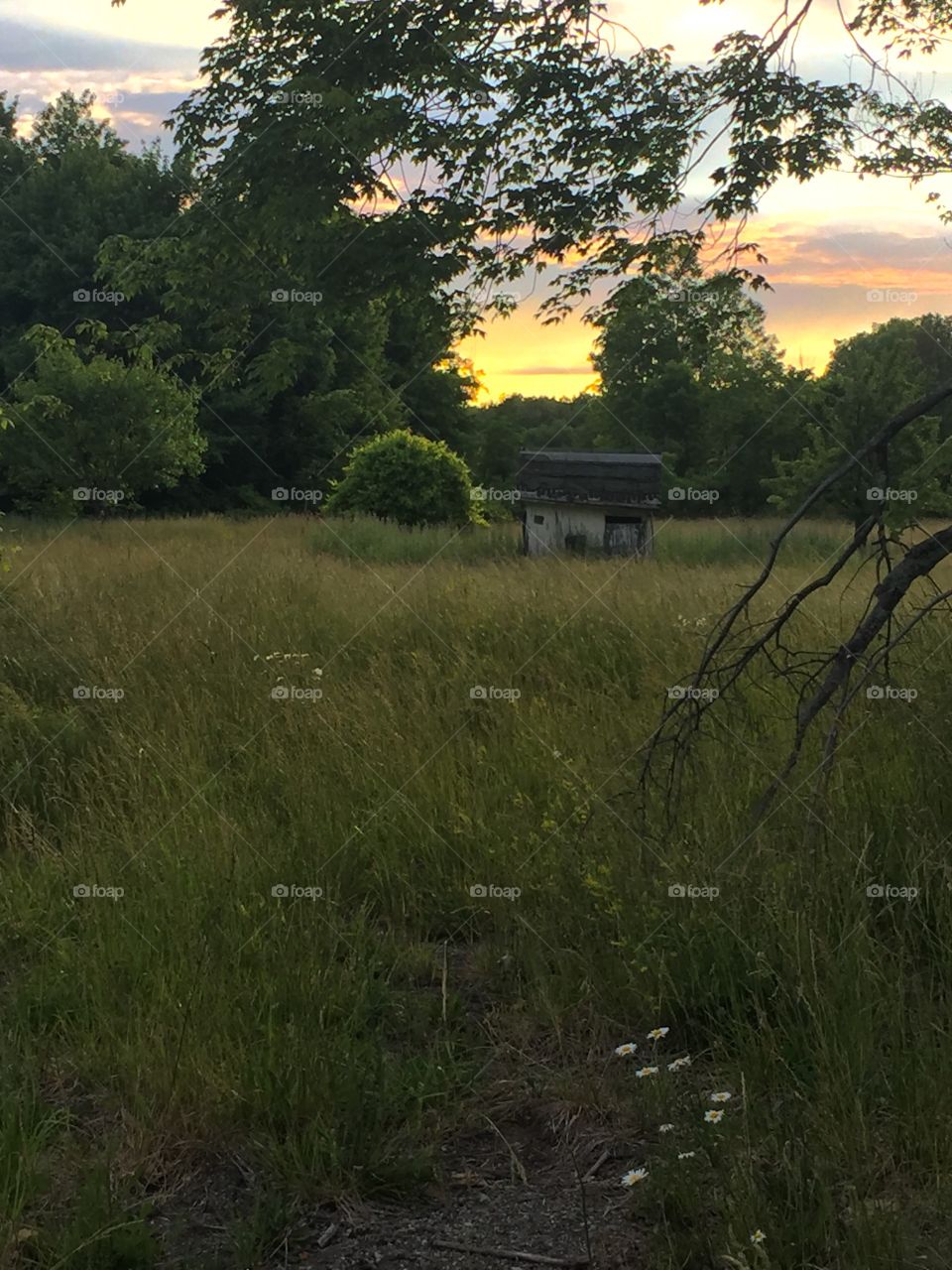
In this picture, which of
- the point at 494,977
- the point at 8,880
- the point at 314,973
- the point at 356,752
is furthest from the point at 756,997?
the point at 8,880

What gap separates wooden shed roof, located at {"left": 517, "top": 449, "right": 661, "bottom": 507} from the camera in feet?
55.5

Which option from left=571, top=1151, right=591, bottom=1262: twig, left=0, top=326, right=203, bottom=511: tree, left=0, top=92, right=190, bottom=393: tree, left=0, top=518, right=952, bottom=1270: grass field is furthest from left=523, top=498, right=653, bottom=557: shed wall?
left=0, top=92, right=190, bottom=393: tree

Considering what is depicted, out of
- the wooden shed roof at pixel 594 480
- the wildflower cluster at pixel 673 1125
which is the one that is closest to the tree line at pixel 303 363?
the wooden shed roof at pixel 594 480

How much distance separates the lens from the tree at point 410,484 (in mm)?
20656

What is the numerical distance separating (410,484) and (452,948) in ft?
57.3

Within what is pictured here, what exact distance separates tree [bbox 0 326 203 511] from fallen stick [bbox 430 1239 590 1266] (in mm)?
19291

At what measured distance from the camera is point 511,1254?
229 centimetres

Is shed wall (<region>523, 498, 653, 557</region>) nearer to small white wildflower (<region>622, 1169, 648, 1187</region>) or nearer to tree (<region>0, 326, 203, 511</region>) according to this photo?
tree (<region>0, 326, 203, 511</region>)

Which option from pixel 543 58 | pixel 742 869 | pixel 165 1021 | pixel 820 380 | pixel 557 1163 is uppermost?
pixel 820 380

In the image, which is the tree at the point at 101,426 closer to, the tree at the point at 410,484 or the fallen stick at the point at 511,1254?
the tree at the point at 410,484

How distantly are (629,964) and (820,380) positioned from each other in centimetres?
2451

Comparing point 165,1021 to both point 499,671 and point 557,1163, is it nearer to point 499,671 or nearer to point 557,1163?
point 557,1163

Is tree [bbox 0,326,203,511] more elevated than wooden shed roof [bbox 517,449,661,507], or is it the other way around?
tree [bbox 0,326,203,511]

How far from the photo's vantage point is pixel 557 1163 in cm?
262
